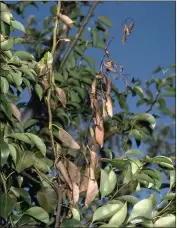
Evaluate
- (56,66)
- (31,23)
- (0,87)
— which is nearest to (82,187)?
(0,87)

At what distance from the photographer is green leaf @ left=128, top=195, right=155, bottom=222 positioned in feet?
2.94

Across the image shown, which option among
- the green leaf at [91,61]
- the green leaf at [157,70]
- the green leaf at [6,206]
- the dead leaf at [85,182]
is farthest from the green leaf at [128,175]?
the green leaf at [157,70]

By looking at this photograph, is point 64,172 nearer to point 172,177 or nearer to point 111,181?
point 111,181

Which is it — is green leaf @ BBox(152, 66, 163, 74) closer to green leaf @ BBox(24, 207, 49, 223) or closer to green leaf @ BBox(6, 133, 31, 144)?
green leaf @ BBox(6, 133, 31, 144)

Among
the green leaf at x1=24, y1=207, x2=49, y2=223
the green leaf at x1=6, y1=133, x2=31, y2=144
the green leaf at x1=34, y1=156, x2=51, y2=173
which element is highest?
the green leaf at x1=6, y1=133, x2=31, y2=144

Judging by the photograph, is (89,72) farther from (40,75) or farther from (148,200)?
(148,200)

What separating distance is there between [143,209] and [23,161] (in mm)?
308

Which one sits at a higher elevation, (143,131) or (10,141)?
(10,141)

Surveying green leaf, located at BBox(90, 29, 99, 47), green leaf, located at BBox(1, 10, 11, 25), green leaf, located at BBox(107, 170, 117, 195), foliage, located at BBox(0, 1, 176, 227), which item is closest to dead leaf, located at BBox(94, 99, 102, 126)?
foliage, located at BBox(0, 1, 176, 227)

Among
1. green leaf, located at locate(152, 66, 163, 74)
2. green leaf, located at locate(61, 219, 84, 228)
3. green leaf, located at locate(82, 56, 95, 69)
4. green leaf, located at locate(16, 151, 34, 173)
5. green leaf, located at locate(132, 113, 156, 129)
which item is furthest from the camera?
green leaf, located at locate(152, 66, 163, 74)

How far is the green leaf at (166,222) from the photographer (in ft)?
2.89

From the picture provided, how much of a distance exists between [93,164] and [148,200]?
121 mm

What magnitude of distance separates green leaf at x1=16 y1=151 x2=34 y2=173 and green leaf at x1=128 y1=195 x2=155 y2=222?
0.93ft

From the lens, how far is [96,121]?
3.10ft
